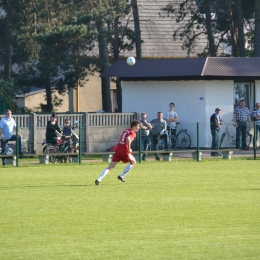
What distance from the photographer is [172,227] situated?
1360 cm

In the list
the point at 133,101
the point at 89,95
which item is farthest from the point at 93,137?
the point at 89,95

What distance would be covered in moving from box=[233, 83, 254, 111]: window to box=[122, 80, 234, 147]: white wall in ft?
2.37

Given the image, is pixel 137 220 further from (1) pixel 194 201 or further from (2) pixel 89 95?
(2) pixel 89 95

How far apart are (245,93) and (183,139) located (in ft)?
12.4

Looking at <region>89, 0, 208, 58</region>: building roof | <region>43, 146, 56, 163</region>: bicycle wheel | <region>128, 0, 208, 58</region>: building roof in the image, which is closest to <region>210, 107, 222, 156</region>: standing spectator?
<region>43, 146, 56, 163</region>: bicycle wheel

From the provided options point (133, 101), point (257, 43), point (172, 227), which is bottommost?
point (172, 227)

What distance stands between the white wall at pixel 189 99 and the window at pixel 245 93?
72 centimetres

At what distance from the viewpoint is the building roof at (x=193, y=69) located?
33250mm

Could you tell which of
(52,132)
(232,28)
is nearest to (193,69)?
(52,132)

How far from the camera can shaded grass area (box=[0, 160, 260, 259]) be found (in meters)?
11.7

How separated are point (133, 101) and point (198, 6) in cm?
1573

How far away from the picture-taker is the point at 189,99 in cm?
3366

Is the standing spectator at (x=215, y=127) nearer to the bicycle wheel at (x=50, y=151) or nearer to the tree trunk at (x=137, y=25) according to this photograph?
the bicycle wheel at (x=50, y=151)

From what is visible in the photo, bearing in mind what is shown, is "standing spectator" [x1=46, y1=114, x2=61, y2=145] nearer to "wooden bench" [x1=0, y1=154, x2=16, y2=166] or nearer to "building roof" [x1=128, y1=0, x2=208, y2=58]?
"wooden bench" [x1=0, y1=154, x2=16, y2=166]
